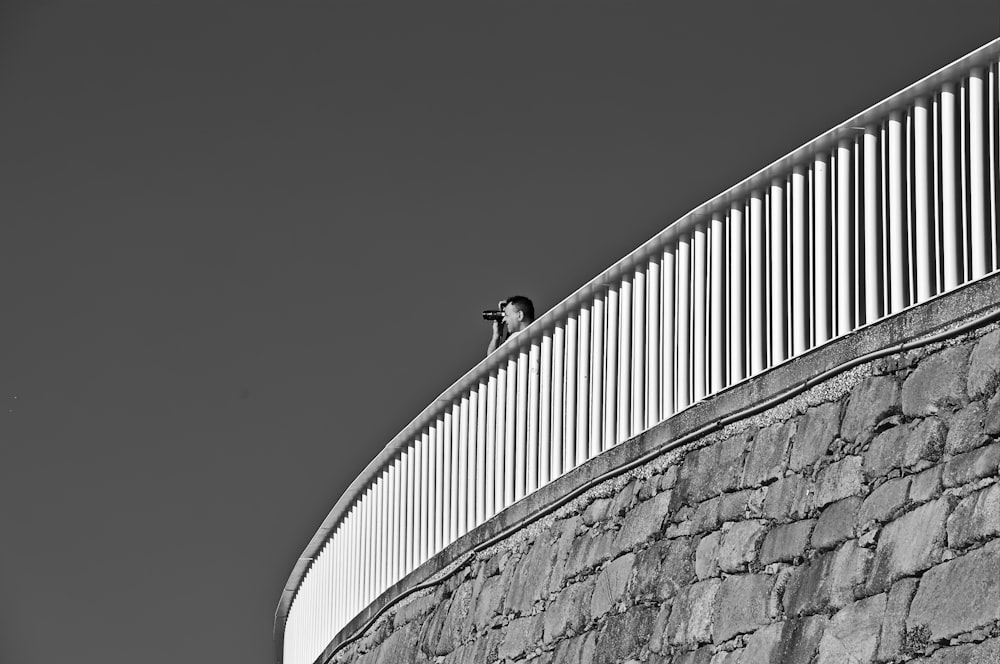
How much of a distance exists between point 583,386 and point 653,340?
0.95 metres

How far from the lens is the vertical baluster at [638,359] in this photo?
962 cm

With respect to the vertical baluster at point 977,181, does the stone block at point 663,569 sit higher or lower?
lower

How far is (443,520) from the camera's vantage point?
1234 centimetres

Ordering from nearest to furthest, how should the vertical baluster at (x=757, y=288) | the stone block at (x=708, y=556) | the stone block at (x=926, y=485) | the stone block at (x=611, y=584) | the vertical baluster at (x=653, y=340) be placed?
the stone block at (x=926, y=485) < the stone block at (x=708, y=556) < the vertical baluster at (x=757, y=288) < the stone block at (x=611, y=584) < the vertical baluster at (x=653, y=340)

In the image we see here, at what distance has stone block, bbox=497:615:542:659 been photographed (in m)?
10.1

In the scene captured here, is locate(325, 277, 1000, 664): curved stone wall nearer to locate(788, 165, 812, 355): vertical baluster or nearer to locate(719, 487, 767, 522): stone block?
locate(719, 487, 767, 522): stone block

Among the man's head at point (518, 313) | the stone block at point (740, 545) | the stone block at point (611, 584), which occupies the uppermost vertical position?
the man's head at point (518, 313)

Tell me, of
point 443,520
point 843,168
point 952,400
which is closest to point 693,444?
point 843,168

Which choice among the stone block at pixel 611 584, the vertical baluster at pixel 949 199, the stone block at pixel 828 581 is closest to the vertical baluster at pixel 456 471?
the stone block at pixel 611 584

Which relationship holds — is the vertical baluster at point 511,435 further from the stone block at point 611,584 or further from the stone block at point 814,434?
the stone block at point 814,434

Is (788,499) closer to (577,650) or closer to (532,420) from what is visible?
(577,650)

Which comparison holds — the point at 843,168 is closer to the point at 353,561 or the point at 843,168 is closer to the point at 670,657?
the point at 670,657

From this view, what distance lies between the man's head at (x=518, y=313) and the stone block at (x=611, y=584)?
277cm

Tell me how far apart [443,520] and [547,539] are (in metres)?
2.12
